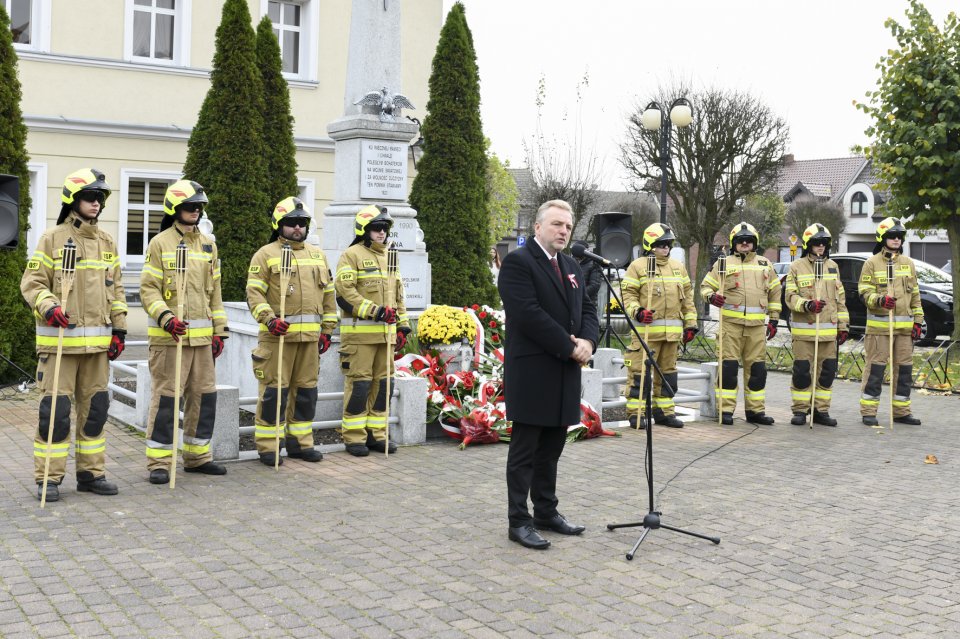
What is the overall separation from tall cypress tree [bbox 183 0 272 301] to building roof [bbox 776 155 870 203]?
54082 mm

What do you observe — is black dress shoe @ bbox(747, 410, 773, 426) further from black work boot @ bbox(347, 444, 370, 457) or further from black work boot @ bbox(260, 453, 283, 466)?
black work boot @ bbox(260, 453, 283, 466)

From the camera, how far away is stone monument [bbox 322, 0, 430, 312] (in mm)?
11531

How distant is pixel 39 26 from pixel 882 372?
15385 mm

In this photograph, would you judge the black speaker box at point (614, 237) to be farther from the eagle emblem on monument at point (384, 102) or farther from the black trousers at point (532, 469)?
the black trousers at point (532, 469)

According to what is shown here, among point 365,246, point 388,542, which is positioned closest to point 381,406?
point 365,246

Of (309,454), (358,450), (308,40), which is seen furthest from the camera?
(308,40)

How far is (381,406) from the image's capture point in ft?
30.9

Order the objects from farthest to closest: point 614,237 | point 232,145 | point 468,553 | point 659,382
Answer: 1. point 232,145
2. point 614,237
3. point 659,382
4. point 468,553

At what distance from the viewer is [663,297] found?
11172 mm

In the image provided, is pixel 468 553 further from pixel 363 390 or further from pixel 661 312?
pixel 661 312

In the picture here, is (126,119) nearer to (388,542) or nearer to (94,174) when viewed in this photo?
(94,174)

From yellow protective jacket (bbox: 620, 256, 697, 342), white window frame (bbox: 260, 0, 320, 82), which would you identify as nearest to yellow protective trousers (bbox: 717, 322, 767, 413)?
yellow protective jacket (bbox: 620, 256, 697, 342)

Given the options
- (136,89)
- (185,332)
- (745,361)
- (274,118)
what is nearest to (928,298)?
(745,361)

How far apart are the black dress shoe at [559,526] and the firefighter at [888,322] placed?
6294 mm
